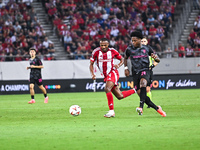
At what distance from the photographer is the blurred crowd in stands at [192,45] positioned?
26.6 m

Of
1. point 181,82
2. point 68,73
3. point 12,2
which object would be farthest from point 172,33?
point 12,2

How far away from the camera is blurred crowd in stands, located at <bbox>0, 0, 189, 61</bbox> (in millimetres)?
29047

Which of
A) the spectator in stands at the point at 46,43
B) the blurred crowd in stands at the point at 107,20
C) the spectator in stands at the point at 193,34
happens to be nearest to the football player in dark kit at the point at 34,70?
the blurred crowd in stands at the point at 107,20

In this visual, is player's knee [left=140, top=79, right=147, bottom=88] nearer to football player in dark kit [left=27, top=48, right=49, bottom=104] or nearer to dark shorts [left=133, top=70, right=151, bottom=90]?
dark shorts [left=133, top=70, right=151, bottom=90]

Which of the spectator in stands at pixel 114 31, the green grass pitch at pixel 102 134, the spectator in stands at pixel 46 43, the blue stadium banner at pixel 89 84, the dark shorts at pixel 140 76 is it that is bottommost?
the blue stadium banner at pixel 89 84

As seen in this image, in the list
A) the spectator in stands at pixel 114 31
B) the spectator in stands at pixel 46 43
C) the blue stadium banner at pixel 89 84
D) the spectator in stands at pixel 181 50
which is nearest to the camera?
the blue stadium banner at pixel 89 84

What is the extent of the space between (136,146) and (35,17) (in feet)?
80.4

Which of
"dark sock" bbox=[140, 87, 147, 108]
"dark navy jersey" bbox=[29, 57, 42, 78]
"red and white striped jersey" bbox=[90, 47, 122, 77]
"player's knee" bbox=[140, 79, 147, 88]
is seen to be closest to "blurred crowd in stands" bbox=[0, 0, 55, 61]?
"dark navy jersey" bbox=[29, 57, 42, 78]

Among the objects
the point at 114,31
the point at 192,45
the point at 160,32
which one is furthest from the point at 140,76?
the point at 160,32

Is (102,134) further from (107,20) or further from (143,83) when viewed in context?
(107,20)

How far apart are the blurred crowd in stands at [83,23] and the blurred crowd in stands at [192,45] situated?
0.93ft

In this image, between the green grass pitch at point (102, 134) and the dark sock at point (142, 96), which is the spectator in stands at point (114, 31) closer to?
the dark sock at point (142, 96)

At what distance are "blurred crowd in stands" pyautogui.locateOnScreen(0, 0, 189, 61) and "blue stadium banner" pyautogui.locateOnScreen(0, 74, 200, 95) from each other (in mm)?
2082

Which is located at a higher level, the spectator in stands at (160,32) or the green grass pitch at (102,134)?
the spectator in stands at (160,32)
